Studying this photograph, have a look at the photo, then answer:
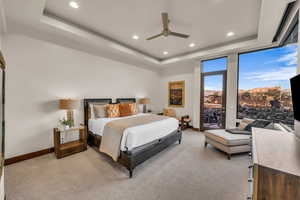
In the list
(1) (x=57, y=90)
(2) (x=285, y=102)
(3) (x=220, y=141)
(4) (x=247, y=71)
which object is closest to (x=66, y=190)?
(1) (x=57, y=90)

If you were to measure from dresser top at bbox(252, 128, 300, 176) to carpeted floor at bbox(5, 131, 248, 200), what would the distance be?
993 mm

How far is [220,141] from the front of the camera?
3039mm

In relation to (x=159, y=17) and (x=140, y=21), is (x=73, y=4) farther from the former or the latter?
(x=159, y=17)

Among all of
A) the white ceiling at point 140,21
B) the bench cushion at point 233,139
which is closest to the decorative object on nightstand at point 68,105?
the white ceiling at point 140,21

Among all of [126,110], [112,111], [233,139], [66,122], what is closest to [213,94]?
[233,139]

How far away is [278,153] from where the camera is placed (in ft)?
3.80

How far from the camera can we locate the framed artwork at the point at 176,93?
18.8 feet

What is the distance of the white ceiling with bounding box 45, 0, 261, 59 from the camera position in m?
2.34

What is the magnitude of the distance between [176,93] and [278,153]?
484 cm

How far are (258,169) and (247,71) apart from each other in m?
4.13

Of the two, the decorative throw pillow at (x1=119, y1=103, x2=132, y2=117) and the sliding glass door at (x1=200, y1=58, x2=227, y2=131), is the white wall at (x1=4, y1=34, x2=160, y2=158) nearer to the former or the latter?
the decorative throw pillow at (x1=119, y1=103, x2=132, y2=117)

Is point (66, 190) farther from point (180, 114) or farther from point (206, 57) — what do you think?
point (206, 57)

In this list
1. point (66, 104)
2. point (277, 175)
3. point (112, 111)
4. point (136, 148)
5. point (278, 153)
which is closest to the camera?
point (277, 175)

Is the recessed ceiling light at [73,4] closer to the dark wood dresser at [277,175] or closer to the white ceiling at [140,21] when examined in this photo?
the white ceiling at [140,21]
